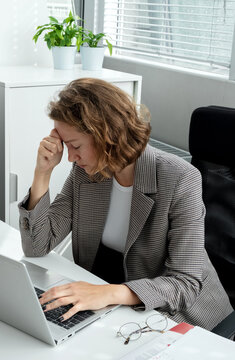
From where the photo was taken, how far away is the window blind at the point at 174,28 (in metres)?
3.10

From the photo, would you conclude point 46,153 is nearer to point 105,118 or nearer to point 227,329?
point 105,118

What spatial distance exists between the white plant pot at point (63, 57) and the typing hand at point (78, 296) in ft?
6.68

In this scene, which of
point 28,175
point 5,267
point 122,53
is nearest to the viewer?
point 5,267

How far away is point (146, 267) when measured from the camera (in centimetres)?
171

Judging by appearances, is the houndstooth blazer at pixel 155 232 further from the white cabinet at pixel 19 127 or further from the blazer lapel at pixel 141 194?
the white cabinet at pixel 19 127

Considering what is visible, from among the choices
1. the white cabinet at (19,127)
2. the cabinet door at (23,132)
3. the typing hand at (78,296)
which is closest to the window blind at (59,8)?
the white cabinet at (19,127)

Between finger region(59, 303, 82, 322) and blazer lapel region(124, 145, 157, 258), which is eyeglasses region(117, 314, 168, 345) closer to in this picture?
finger region(59, 303, 82, 322)

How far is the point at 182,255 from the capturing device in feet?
5.12

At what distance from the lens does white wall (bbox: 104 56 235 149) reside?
3020 millimetres

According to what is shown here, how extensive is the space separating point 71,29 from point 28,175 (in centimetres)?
91

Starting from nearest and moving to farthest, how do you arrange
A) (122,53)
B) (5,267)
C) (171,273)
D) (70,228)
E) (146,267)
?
(5,267) → (171,273) → (146,267) → (70,228) → (122,53)

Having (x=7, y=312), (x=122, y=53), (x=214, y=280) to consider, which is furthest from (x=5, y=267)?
(x=122, y=53)

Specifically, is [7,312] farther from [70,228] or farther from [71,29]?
[71,29]

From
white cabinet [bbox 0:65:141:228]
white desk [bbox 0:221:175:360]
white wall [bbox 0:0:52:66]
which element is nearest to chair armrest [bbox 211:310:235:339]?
white desk [bbox 0:221:175:360]
